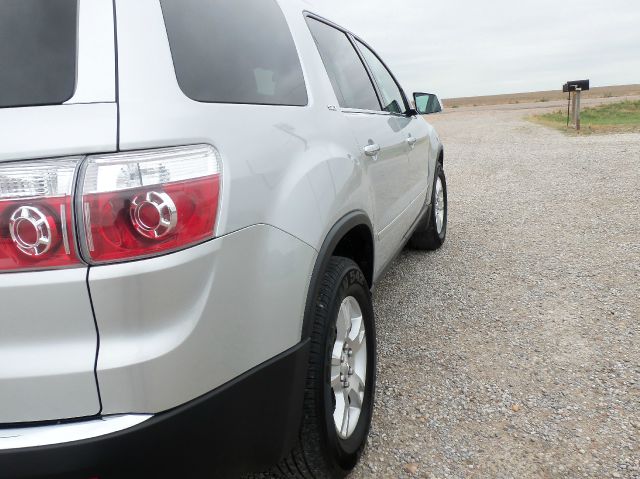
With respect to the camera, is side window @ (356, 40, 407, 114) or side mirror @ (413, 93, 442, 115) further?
side mirror @ (413, 93, 442, 115)

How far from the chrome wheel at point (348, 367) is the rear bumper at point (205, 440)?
363 millimetres

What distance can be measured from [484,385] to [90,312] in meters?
2.17

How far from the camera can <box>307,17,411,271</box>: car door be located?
2.56m

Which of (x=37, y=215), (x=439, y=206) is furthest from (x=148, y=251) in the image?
(x=439, y=206)

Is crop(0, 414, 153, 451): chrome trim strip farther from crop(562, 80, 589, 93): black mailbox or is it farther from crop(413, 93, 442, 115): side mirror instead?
crop(562, 80, 589, 93): black mailbox

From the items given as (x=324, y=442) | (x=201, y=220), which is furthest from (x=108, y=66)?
(x=324, y=442)

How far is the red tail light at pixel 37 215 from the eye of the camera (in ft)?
3.90

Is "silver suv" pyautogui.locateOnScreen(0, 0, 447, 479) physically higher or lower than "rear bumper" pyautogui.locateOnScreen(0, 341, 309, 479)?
higher

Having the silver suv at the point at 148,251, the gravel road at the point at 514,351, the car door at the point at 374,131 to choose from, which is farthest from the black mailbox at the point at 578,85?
the silver suv at the point at 148,251

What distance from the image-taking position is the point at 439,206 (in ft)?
17.4

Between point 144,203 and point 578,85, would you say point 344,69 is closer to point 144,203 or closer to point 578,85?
point 144,203

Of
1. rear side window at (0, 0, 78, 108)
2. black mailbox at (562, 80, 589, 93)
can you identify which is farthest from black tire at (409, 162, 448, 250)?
black mailbox at (562, 80, 589, 93)

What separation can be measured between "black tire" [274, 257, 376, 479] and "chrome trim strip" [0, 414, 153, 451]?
0.69 metres

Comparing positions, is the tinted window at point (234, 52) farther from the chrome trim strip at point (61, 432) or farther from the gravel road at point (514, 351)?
the gravel road at point (514, 351)
